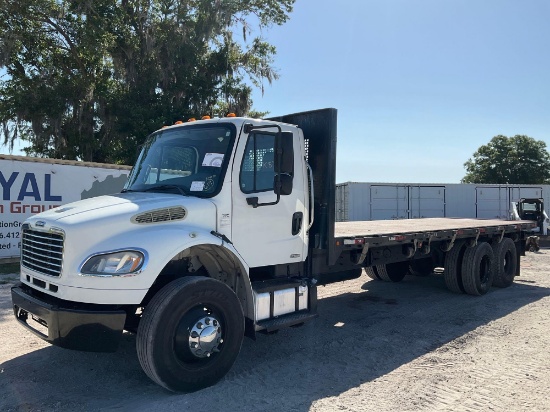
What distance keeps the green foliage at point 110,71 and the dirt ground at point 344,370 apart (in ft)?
44.8

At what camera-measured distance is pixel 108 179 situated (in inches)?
536

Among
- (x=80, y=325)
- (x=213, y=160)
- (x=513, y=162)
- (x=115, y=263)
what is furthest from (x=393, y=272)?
(x=513, y=162)

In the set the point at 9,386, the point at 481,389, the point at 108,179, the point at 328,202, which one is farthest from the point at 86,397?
the point at 108,179

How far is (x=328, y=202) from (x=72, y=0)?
58.3 feet

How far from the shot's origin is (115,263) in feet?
12.9

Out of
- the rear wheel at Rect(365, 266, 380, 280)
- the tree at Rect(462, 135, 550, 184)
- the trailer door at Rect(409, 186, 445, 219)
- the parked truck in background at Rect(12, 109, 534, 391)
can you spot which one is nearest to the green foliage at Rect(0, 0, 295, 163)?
the trailer door at Rect(409, 186, 445, 219)

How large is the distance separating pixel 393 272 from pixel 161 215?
23.7 ft

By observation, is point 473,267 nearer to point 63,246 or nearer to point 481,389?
point 481,389

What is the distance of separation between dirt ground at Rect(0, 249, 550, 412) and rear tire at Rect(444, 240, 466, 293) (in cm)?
129

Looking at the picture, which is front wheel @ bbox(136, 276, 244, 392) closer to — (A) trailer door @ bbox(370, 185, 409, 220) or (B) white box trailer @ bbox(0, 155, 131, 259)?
(B) white box trailer @ bbox(0, 155, 131, 259)

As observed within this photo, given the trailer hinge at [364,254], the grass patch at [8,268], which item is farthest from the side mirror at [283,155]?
the grass patch at [8,268]

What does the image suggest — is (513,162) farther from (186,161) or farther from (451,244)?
(186,161)

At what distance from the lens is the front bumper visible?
3840mm

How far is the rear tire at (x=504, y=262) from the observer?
31.8ft
